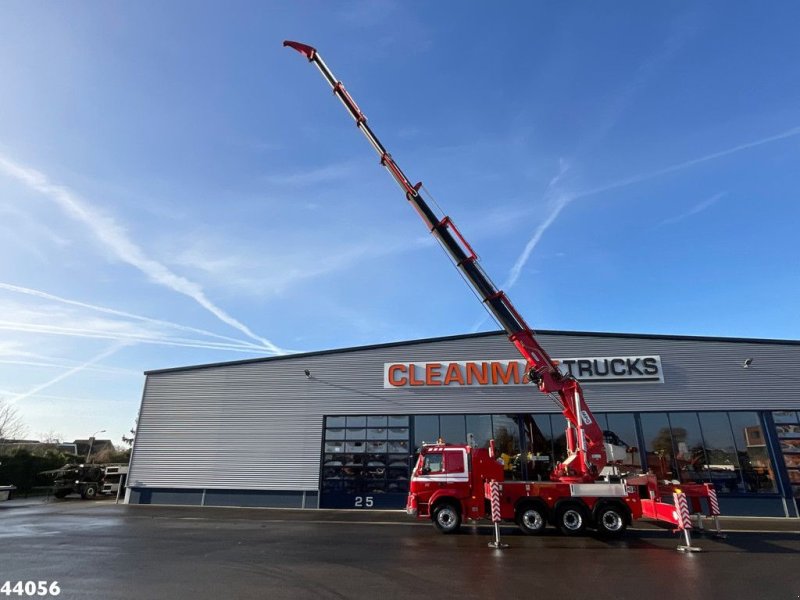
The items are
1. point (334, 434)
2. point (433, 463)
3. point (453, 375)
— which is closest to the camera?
point (433, 463)

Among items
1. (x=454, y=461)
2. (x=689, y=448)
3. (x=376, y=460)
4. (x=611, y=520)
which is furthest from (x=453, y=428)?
(x=689, y=448)

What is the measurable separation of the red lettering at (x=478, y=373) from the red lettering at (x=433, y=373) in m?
1.45

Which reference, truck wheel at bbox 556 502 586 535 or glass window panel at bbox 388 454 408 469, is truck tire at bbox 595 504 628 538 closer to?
truck wheel at bbox 556 502 586 535

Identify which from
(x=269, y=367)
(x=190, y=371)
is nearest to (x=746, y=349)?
(x=269, y=367)

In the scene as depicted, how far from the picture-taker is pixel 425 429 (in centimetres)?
2239

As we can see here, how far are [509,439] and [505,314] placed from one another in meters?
8.18

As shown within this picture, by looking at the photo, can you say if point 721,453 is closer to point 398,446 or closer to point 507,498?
point 507,498

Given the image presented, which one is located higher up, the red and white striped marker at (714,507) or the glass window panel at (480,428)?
the glass window panel at (480,428)

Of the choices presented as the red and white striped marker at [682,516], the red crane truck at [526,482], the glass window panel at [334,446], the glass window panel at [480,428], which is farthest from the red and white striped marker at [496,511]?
the glass window panel at [334,446]

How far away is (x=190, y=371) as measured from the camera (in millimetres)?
25531

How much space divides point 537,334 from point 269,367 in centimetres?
1422

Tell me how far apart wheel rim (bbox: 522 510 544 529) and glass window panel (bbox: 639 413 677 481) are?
930 centimetres

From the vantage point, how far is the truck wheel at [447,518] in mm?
14375

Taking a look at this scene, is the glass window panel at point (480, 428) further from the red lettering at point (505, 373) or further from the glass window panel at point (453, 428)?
the red lettering at point (505, 373)
